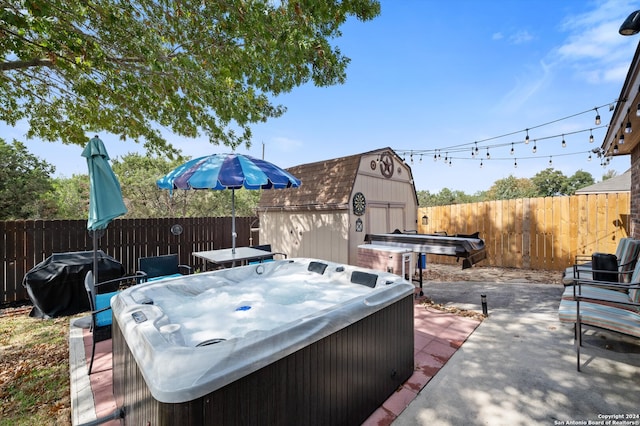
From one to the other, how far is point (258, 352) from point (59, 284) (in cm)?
511

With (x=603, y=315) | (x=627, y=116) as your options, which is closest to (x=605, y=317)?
(x=603, y=315)

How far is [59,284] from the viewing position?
449 cm

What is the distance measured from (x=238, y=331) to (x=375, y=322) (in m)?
1.40

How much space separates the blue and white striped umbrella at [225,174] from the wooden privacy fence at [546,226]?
7.25 meters

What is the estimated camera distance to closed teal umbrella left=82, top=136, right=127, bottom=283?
3.63m

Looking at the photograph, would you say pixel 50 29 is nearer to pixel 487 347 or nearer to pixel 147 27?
pixel 147 27

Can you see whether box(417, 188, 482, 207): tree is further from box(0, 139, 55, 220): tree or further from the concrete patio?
box(0, 139, 55, 220): tree

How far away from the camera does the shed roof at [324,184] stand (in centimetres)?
674

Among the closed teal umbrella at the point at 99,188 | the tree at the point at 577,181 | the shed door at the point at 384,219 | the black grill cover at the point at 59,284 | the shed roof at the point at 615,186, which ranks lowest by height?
the black grill cover at the point at 59,284

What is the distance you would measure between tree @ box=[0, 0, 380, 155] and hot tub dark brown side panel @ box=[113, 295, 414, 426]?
3.91 metres

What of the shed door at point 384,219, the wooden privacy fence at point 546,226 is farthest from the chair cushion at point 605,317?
the wooden privacy fence at point 546,226

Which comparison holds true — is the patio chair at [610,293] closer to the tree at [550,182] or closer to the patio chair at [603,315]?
the patio chair at [603,315]

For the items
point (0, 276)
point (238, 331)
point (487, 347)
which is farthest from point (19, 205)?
point (487, 347)

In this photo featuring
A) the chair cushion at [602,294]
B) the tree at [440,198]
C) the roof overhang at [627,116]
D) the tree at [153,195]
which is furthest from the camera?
the tree at [440,198]
